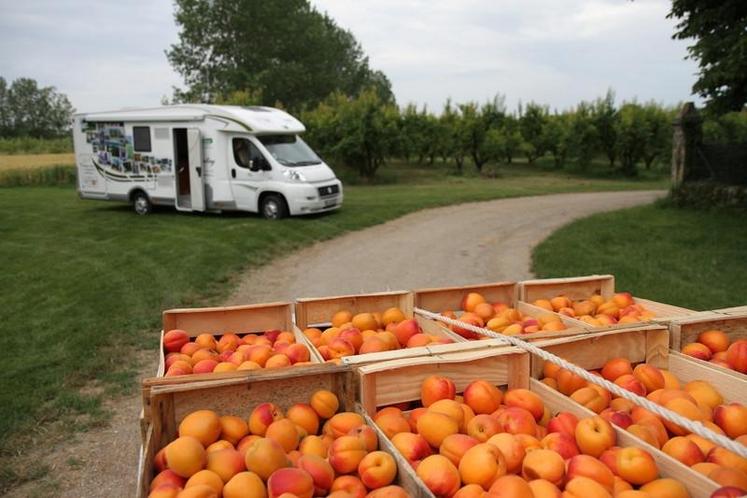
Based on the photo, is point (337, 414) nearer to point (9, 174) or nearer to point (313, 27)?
point (9, 174)

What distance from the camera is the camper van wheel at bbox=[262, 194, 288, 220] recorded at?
55.0ft

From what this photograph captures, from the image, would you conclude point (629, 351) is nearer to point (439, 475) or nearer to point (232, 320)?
point (439, 475)

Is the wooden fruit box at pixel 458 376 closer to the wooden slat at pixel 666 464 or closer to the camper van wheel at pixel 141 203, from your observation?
the wooden slat at pixel 666 464

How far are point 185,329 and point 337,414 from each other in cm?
167

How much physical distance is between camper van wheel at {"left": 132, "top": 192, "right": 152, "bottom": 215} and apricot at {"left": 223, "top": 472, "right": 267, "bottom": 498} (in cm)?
1795

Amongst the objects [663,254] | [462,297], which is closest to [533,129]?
[663,254]

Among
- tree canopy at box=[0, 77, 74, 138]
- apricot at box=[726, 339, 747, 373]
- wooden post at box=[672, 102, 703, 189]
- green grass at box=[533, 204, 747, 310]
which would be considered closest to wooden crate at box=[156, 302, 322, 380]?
apricot at box=[726, 339, 747, 373]

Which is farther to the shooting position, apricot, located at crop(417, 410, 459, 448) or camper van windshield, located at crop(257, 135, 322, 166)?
camper van windshield, located at crop(257, 135, 322, 166)

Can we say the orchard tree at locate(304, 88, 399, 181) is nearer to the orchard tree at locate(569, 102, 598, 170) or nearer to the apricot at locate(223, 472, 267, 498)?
the orchard tree at locate(569, 102, 598, 170)

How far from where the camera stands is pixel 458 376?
2.87 meters

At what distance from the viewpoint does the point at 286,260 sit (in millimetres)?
12477

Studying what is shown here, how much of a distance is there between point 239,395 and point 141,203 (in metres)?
17.7

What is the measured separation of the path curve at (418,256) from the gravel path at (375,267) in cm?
2

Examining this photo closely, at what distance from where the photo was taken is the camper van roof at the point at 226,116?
1695 centimetres
